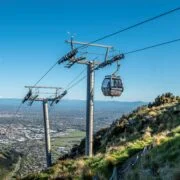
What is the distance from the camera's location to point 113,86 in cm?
2683

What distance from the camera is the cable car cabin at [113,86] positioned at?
2688cm

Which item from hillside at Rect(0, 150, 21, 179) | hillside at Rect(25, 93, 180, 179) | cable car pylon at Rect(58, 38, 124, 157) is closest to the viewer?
hillside at Rect(25, 93, 180, 179)

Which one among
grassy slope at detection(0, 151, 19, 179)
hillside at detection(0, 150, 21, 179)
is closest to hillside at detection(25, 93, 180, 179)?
hillside at detection(0, 150, 21, 179)

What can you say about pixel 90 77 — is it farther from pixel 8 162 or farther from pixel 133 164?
pixel 8 162

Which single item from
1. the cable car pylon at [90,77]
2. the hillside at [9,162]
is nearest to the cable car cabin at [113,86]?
the cable car pylon at [90,77]

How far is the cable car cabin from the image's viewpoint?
2688cm

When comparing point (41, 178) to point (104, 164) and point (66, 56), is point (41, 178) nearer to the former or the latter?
point (104, 164)

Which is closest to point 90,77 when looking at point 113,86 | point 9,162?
point 113,86

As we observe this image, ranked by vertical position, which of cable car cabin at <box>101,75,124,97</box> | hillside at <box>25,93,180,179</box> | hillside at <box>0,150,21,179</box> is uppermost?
cable car cabin at <box>101,75,124,97</box>

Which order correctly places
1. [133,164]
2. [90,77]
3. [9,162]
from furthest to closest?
[9,162] < [90,77] < [133,164]

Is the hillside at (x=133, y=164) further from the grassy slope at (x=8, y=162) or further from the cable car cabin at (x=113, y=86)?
the grassy slope at (x=8, y=162)

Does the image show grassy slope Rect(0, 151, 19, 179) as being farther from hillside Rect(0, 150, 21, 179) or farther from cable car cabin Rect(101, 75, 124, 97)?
cable car cabin Rect(101, 75, 124, 97)

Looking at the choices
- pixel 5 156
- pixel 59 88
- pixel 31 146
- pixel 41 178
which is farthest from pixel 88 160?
pixel 31 146

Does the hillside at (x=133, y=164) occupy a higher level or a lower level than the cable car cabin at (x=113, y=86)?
lower
